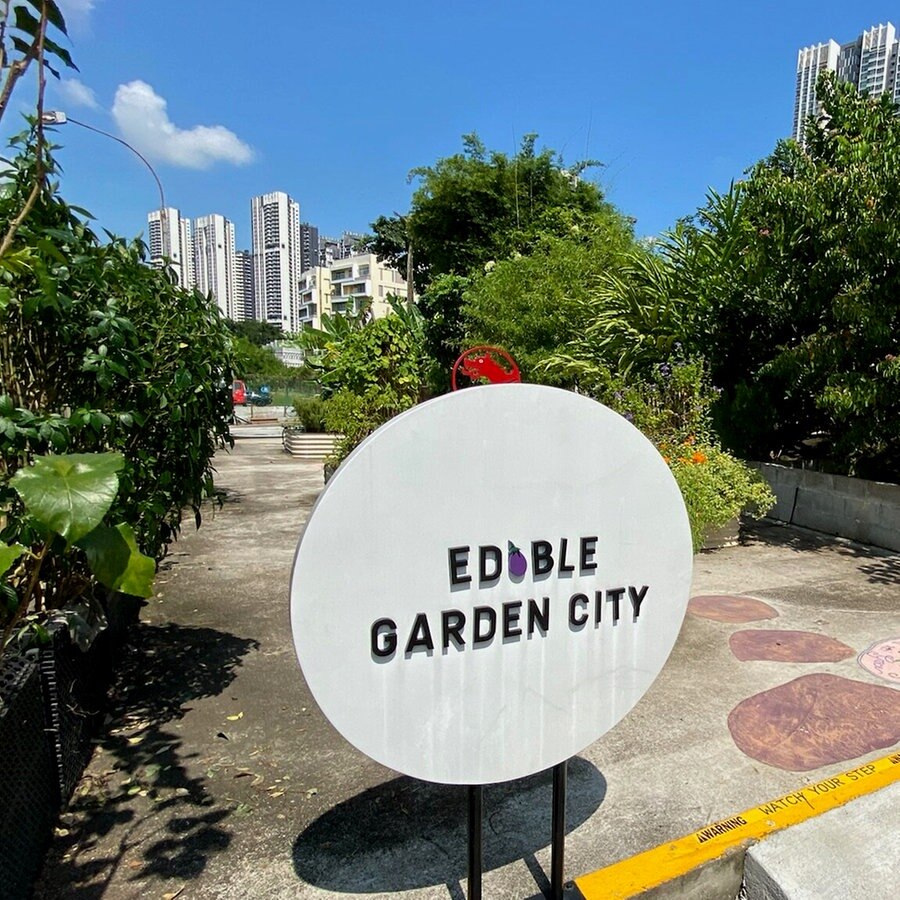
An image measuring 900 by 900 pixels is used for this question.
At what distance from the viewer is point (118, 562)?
1117 mm

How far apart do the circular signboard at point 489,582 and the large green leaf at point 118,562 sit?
437 millimetres

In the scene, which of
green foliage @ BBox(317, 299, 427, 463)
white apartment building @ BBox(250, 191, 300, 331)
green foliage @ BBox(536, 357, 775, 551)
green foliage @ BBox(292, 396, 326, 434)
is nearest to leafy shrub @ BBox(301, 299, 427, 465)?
green foliage @ BBox(317, 299, 427, 463)

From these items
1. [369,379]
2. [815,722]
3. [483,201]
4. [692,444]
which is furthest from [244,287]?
[815,722]

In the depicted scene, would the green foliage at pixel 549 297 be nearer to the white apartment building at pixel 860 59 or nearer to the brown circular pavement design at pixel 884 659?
the brown circular pavement design at pixel 884 659

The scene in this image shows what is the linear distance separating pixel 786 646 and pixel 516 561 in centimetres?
355

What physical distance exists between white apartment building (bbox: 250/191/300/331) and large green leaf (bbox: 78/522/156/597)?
123 m

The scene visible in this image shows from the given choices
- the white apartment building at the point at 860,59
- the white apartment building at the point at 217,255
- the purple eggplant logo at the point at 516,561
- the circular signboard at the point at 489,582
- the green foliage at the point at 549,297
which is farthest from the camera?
the white apartment building at the point at 217,255

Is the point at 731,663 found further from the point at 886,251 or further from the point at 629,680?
the point at 886,251

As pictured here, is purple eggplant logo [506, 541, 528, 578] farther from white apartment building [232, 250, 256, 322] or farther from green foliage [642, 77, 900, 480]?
white apartment building [232, 250, 256, 322]

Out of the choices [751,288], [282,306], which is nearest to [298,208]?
[282,306]

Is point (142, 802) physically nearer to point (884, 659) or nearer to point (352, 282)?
point (884, 659)

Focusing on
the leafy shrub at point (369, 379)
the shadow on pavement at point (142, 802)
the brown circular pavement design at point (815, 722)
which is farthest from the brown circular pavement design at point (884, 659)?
the leafy shrub at point (369, 379)

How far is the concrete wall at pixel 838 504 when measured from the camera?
7219 mm

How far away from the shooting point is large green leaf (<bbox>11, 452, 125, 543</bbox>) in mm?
987
